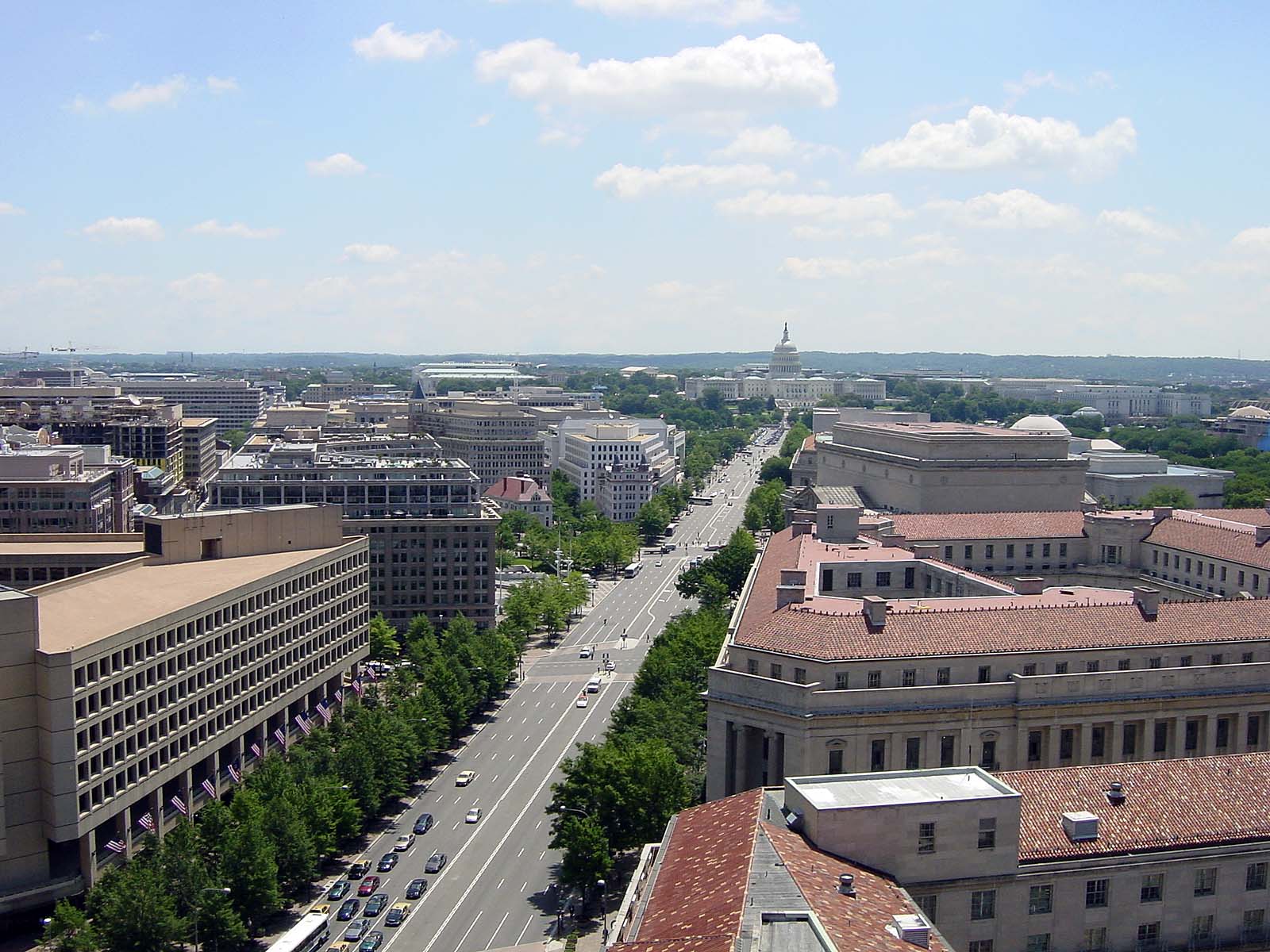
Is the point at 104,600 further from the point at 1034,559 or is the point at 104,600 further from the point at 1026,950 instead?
the point at 1034,559

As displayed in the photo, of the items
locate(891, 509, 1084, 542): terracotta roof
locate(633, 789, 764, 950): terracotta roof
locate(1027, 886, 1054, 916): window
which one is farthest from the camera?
locate(891, 509, 1084, 542): terracotta roof

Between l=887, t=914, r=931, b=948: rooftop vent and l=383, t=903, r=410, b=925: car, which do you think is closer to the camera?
l=887, t=914, r=931, b=948: rooftop vent

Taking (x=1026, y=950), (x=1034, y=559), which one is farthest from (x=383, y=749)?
(x=1034, y=559)

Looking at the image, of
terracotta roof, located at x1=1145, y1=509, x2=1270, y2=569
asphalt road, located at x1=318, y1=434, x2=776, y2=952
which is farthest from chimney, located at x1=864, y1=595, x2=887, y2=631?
terracotta roof, located at x1=1145, y1=509, x2=1270, y2=569

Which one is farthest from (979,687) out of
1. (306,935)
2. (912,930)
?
(306,935)

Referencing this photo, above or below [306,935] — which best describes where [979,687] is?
above

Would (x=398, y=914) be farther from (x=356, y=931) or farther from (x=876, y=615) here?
(x=876, y=615)

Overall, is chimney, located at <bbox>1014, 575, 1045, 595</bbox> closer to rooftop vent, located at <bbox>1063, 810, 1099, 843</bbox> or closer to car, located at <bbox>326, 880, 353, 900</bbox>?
rooftop vent, located at <bbox>1063, 810, 1099, 843</bbox>
